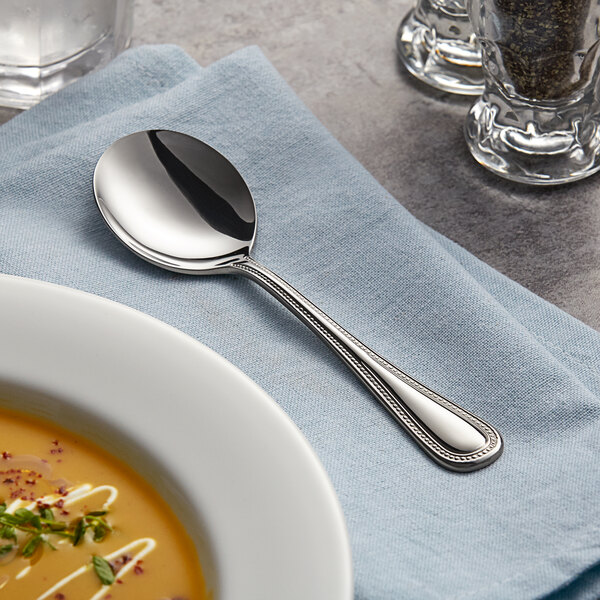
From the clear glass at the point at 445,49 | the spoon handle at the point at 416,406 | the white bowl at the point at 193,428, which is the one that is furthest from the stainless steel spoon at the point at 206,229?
the clear glass at the point at 445,49

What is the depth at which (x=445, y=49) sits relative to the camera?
1194 mm

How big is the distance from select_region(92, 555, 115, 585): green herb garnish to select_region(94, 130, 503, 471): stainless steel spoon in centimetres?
27

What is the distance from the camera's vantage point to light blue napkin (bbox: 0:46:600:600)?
69cm

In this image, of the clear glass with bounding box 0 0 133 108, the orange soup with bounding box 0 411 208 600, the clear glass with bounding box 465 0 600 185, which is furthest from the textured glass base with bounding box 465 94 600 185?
the orange soup with bounding box 0 411 208 600

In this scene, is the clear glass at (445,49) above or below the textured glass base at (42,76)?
above

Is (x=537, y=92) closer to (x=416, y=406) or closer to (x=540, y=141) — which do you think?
(x=540, y=141)

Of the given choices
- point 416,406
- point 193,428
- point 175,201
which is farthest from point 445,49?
point 193,428

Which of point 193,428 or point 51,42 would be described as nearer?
point 193,428

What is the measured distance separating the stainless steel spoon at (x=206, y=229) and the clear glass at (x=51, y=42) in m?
0.23

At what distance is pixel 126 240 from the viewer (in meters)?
0.89

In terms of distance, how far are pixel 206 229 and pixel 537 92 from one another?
0.41 m

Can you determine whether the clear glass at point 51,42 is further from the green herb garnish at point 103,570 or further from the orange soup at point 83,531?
the green herb garnish at point 103,570

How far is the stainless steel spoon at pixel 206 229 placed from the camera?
0.78m

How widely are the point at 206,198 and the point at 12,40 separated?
1.15 ft
